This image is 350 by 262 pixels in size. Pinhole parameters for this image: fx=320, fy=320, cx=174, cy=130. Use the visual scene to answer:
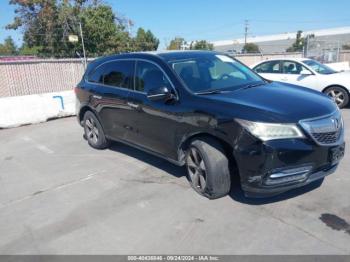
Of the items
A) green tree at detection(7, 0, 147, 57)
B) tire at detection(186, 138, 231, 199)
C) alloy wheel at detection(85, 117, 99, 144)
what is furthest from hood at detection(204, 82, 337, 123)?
green tree at detection(7, 0, 147, 57)

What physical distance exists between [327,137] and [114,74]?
134 inches

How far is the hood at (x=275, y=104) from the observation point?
3.23 metres

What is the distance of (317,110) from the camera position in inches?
134

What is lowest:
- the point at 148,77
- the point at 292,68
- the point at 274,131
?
the point at 274,131

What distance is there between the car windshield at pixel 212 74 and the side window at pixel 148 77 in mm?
213

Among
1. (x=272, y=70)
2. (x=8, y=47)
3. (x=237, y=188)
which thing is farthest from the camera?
(x=8, y=47)

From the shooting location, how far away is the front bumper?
10.3ft

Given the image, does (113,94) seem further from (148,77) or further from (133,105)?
(148,77)

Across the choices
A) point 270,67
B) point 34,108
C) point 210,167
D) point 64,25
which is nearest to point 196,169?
point 210,167

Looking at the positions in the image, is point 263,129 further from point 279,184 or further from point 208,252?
point 208,252

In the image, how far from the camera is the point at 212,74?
14.3 feet

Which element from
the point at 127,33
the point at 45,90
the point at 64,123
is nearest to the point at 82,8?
A: the point at 127,33

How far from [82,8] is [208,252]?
30.6m

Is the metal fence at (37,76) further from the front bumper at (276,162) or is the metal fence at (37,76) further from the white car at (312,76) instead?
the front bumper at (276,162)
